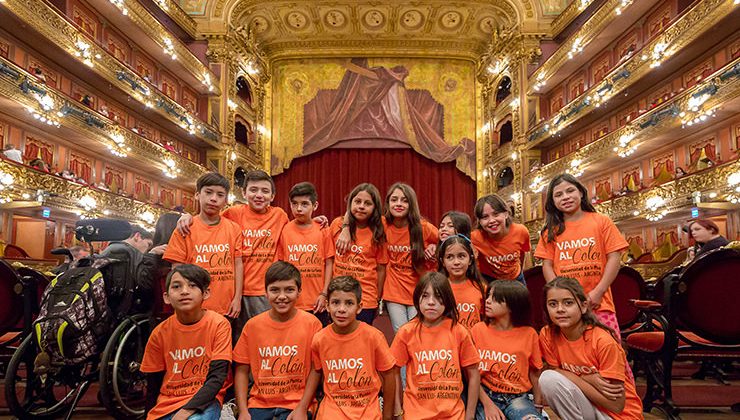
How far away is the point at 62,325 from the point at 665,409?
145 inches

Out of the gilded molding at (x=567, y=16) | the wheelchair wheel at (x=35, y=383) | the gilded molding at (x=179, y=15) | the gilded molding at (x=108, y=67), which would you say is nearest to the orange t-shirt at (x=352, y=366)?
the wheelchair wheel at (x=35, y=383)

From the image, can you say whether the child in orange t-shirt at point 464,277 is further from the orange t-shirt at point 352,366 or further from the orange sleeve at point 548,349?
the orange t-shirt at point 352,366

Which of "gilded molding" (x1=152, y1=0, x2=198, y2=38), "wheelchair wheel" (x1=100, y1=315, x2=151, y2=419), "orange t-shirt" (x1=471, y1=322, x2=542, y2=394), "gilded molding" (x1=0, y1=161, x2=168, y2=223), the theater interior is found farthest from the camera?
"gilded molding" (x1=152, y1=0, x2=198, y2=38)

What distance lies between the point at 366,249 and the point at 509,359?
116 centimetres

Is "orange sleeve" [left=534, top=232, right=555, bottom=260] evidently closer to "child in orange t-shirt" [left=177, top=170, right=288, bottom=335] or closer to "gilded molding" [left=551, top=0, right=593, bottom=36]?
"child in orange t-shirt" [left=177, top=170, right=288, bottom=335]

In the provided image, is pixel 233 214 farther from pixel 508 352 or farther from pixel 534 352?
pixel 534 352

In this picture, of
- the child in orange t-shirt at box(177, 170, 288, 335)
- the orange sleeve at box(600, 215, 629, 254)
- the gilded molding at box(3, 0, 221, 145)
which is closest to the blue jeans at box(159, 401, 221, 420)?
the child in orange t-shirt at box(177, 170, 288, 335)

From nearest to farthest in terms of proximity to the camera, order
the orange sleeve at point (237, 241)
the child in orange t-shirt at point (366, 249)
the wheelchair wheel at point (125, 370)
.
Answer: the wheelchair wheel at point (125, 370)
the orange sleeve at point (237, 241)
the child in orange t-shirt at point (366, 249)

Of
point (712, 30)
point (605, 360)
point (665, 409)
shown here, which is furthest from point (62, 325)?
point (712, 30)

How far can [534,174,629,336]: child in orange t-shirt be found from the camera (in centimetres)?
273

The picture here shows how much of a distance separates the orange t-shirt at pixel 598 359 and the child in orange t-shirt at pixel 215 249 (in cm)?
188

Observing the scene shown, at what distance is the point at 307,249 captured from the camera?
3189 millimetres

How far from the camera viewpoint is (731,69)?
7.72 m

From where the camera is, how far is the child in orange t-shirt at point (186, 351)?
2.37 meters
